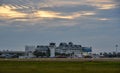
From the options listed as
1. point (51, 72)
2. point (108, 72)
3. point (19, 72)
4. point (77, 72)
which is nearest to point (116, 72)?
point (108, 72)

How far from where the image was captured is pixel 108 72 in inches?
2608

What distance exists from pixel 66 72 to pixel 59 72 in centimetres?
111

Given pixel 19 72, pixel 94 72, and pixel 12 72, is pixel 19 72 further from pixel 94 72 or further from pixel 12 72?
pixel 94 72

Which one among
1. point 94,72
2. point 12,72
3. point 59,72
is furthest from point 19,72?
point 94,72

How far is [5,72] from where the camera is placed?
65.1 m

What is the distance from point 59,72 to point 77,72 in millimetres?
2879

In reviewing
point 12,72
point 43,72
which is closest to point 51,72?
point 43,72

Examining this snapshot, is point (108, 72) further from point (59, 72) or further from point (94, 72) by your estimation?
point (59, 72)

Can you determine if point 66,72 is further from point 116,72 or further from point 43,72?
point 116,72

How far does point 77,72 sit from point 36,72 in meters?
6.29

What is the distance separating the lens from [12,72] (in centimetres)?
6556

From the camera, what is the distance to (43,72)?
219ft

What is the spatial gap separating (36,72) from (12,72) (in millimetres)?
3665

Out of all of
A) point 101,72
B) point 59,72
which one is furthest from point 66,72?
point 101,72
